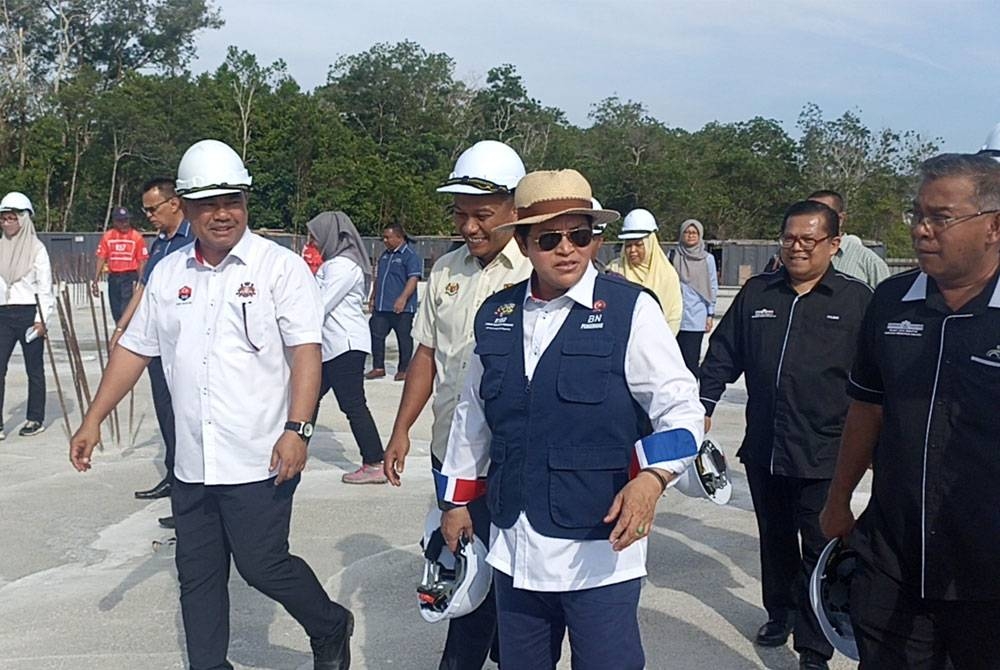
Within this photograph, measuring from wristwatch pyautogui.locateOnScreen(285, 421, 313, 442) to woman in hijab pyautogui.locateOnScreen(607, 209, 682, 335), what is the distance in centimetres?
400

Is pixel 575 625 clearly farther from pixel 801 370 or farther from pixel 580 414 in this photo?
pixel 801 370

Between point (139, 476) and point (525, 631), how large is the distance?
5.51 metres

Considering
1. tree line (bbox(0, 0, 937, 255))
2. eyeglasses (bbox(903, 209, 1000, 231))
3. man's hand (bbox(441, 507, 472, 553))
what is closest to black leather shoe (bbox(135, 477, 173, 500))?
man's hand (bbox(441, 507, 472, 553))

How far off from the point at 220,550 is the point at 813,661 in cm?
240

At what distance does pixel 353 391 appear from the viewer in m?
7.49

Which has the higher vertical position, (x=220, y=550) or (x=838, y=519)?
(x=838, y=519)

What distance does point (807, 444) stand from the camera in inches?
173

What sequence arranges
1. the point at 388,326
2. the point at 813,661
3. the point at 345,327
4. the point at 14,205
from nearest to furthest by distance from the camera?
the point at 813,661 < the point at 345,327 < the point at 14,205 < the point at 388,326

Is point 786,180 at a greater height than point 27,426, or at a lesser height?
greater

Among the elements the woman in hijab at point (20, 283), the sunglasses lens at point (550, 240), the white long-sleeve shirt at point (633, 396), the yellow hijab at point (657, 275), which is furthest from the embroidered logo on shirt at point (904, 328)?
the woman in hijab at point (20, 283)

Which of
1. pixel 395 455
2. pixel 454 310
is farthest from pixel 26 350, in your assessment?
pixel 454 310

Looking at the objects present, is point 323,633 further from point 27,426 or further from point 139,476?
point 27,426

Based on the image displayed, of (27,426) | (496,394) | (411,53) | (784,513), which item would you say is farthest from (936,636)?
(411,53)

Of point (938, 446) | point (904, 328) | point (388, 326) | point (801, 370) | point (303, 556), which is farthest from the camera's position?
point (388, 326)
